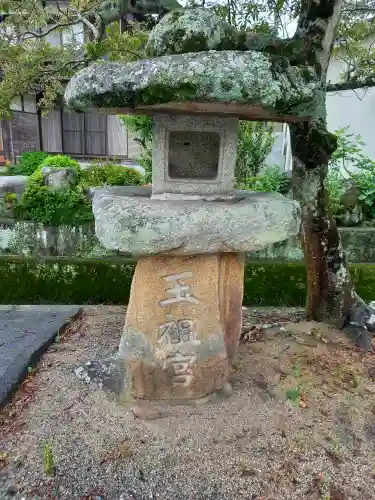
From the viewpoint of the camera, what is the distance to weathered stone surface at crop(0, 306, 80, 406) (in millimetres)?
2777

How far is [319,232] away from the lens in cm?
328

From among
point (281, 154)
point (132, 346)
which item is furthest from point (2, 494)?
point (281, 154)

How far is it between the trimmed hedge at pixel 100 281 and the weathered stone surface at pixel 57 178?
1.02 m

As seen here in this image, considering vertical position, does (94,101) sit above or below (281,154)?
above

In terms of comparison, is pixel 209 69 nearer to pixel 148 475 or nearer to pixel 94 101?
pixel 94 101

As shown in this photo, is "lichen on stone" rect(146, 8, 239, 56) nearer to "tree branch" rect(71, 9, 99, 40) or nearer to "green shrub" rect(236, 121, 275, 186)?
"tree branch" rect(71, 9, 99, 40)

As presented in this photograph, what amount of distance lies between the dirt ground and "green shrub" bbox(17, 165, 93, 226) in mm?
2282

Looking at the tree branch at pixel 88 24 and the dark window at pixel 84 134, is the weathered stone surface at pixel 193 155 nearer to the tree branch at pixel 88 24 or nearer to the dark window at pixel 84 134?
the tree branch at pixel 88 24

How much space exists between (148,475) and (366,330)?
228 centimetres

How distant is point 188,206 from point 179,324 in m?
0.77

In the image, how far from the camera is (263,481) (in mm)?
1979

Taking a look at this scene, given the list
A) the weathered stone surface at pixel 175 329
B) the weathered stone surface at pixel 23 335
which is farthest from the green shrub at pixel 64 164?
the weathered stone surface at pixel 175 329

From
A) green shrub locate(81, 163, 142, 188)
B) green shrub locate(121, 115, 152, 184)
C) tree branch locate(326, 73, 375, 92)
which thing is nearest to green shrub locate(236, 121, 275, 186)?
green shrub locate(121, 115, 152, 184)

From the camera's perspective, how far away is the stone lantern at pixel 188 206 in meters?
1.70
